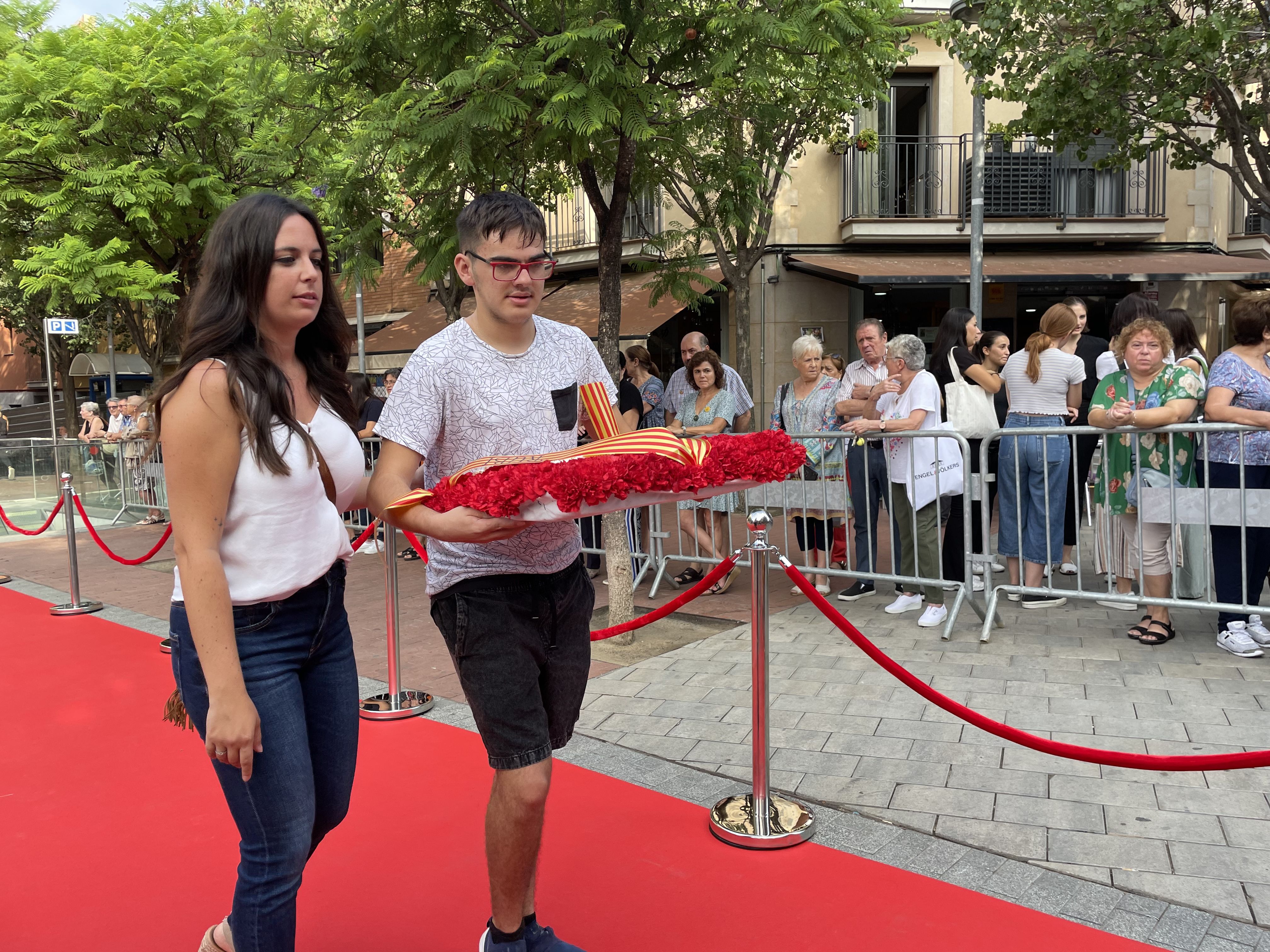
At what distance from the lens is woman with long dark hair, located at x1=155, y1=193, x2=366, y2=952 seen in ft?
6.86

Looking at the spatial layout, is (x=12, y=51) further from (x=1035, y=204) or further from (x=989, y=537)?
(x=1035, y=204)

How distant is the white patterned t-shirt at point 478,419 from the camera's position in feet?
8.30

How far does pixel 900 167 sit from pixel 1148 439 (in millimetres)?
14570

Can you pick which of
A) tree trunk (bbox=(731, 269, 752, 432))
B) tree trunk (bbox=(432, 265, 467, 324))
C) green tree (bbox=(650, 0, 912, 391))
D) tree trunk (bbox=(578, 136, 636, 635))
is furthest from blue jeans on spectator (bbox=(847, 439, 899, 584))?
tree trunk (bbox=(432, 265, 467, 324))

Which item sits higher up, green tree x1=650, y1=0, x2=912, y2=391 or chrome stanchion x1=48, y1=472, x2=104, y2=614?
green tree x1=650, y1=0, x2=912, y2=391

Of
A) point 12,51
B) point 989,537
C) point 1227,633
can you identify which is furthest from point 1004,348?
point 12,51

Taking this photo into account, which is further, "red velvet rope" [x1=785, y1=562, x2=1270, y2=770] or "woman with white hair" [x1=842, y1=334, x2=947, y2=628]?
"woman with white hair" [x1=842, y1=334, x2=947, y2=628]

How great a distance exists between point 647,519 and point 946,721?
3717 mm

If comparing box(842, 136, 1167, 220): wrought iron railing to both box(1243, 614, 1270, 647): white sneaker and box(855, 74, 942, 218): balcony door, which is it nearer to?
box(855, 74, 942, 218): balcony door

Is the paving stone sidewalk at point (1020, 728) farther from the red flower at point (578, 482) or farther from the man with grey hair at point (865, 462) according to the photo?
the red flower at point (578, 482)

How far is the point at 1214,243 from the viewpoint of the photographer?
19.5m

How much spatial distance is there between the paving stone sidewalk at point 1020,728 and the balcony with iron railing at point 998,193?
1354 centimetres

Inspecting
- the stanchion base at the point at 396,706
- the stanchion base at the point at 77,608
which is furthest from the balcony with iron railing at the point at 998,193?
the stanchion base at the point at 396,706

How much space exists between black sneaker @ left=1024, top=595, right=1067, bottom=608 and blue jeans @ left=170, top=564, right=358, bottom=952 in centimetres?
569
